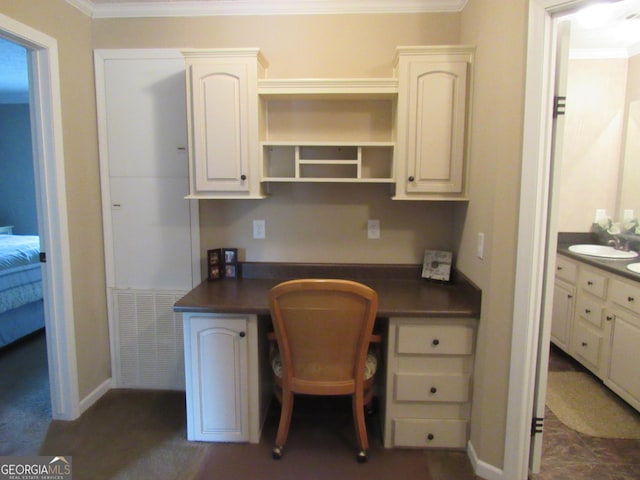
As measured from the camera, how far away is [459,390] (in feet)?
6.28

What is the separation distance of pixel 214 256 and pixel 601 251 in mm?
2885

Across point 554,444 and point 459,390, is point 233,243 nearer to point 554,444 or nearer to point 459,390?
point 459,390

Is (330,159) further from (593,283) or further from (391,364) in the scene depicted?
(593,283)

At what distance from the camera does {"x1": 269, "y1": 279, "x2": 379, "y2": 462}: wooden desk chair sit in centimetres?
164

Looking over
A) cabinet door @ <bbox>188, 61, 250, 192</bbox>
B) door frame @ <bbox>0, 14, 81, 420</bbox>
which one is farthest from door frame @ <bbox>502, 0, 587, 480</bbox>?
door frame @ <bbox>0, 14, 81, 420</bbox>

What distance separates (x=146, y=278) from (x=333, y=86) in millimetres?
1687

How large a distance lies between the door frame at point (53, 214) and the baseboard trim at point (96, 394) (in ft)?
0.17

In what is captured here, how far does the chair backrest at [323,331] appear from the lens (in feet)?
5.36

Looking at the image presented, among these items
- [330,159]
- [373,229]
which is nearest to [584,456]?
[373,229]

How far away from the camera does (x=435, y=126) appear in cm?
199

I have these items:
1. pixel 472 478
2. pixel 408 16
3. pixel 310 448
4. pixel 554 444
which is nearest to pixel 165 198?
pixel 310 448

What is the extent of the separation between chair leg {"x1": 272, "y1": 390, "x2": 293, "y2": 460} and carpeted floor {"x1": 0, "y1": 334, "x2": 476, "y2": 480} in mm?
51

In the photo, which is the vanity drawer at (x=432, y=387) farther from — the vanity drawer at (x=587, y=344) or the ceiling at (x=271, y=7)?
the ceiling at (x=271, y=7)

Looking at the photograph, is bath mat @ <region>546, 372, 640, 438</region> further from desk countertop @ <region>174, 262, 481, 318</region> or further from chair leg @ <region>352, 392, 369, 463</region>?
chair leg @ <region>352, 392, 369, 463</region>
